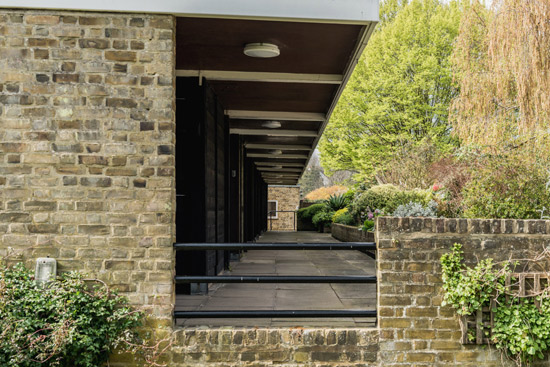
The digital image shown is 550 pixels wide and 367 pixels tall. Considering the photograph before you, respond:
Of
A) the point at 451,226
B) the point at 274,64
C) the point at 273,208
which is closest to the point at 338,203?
the point at 273,208

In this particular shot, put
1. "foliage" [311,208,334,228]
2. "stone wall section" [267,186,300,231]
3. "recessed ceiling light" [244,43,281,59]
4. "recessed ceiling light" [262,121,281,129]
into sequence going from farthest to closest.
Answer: "stone wall section" [267,186,300,231] < "foliage" [311,208,334,228] < "recessed ceiling light" [262,121,281,129] < "recessed ceiling light" [244,43,281,59]

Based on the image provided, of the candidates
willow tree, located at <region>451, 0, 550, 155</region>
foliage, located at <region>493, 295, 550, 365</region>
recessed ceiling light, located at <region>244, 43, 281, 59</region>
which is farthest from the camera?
willow tree, located at <region>451, 0, 550, 155</region>

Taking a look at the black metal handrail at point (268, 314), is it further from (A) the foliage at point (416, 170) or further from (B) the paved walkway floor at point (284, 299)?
(A) the foliage at point (416, 170)

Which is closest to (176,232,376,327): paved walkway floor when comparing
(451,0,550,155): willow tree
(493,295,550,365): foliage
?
(493,295,550,365): foliage

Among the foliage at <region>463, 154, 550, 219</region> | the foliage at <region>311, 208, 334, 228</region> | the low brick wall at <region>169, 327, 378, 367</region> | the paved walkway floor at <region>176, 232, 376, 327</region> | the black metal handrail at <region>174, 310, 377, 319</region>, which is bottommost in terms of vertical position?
the low brick wall at <region>169, 327, 378, 367</region>

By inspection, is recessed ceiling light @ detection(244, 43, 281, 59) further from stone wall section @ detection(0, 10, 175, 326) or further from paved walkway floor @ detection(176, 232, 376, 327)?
paved walkway floor @ detection(176, 232, 376, 327)

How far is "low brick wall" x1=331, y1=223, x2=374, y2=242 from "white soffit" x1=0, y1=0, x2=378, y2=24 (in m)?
7.15

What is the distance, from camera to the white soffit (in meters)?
3.92

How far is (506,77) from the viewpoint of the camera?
8.46m

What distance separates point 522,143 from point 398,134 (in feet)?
44.8

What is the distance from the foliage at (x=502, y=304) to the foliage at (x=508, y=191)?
5.95 ft

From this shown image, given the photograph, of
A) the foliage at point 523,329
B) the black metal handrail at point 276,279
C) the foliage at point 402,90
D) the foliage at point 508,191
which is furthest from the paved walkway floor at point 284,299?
the foliage at point 402,90

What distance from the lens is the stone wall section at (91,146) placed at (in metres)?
3.96

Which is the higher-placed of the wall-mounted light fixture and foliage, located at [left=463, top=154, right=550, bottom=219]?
foliage, located at [left=463, top=154, right=550, bottom=219]
